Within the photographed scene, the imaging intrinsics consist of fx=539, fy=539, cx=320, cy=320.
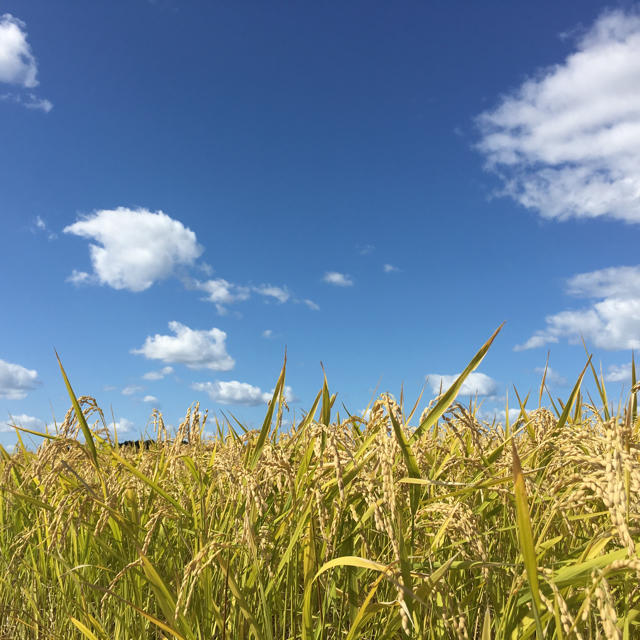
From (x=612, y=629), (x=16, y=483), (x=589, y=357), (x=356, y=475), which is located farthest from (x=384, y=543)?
(x=16, y=483)

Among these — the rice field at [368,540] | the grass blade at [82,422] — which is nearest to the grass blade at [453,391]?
the rice field at [368,540]

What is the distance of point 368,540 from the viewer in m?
2.33

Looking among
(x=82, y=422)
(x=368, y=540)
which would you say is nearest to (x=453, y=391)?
(x=368, y=540)

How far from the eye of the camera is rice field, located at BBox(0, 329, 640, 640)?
1469 mm

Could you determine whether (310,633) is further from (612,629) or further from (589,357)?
(589,357)

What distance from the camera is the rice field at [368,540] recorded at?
1.47m

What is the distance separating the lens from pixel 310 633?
1798 millimetres

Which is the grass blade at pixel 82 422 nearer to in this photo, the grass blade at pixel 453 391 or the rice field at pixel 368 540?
the rice field at pixel 368 540

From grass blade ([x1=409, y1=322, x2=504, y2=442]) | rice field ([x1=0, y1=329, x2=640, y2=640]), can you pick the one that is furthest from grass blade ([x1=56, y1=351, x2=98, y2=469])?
grass blade ([x1=409, y1=322, x2=504, y2=442])

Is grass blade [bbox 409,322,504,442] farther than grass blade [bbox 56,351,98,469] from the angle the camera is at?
No

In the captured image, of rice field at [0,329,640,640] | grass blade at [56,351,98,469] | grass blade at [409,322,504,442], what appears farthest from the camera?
grass blade at [56,351,98,469]

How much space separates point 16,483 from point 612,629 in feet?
14.6

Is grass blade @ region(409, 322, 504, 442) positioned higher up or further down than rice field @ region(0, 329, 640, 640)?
higher up

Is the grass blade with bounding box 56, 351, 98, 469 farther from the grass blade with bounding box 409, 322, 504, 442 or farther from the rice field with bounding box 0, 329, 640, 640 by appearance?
the grass blade with bounding box 409, 322, 504, 442
